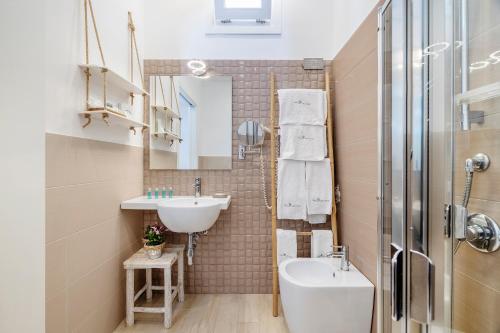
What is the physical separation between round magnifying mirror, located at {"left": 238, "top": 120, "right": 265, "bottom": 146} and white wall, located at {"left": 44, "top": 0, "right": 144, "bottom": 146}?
0.91 m

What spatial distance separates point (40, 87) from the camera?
121 cm

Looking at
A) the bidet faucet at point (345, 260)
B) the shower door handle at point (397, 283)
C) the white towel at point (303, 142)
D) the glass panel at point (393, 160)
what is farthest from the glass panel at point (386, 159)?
the white towel at point (303, 142)

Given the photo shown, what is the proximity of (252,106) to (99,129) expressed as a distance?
3.88ft

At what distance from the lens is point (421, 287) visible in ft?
2.96

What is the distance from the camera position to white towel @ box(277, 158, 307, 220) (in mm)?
2131

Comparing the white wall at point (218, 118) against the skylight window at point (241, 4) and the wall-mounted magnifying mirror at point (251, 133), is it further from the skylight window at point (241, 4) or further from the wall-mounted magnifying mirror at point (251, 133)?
the skylight window at point (241, 4)

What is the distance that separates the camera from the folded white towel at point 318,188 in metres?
2.12

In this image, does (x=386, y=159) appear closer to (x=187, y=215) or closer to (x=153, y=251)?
(x=187, y=215)

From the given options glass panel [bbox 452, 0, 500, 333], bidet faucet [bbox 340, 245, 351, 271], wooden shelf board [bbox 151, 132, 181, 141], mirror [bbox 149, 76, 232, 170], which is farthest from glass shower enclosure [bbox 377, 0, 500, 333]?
wooden shelf board [bbox 151, 132, 181, 141]

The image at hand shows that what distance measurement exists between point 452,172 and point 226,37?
2.03 m

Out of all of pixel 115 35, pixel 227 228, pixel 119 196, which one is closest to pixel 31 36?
pixel 115 35

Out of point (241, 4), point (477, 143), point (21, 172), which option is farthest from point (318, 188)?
point (21, 172)

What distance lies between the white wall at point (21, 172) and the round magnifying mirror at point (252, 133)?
1.37 m

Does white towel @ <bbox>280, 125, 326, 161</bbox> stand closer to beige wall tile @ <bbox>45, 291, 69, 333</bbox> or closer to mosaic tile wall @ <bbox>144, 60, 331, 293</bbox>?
mosaic tile wall @ <bbox>144, 60, 331, 293</bbox>
